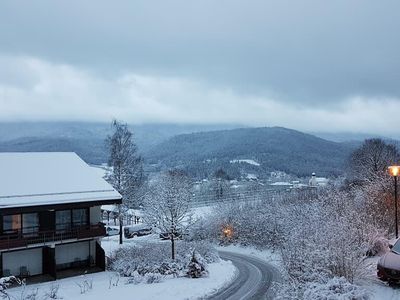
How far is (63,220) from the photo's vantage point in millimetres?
31938

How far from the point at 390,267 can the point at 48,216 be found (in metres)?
23.7

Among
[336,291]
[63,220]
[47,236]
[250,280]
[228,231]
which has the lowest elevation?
[228,231]

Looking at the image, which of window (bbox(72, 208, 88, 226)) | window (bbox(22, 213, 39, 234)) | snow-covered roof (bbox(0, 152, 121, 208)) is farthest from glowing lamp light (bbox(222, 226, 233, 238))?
window (bbox(22, 213, 39, 234))

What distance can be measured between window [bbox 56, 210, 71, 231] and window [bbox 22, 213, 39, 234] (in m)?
1.54

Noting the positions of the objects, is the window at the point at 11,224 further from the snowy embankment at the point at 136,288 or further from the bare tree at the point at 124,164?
the bare tree at the point at 124,164

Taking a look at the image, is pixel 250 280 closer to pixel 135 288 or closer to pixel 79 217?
pixel 135 288

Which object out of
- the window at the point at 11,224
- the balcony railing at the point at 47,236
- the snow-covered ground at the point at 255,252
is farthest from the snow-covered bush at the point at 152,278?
the snow-covered ground at the point at 255,252

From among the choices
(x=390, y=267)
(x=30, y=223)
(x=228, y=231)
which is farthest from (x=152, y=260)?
(x=228, y=231)

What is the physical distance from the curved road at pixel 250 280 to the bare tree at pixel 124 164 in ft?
39.6

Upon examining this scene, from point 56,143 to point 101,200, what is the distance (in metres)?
175

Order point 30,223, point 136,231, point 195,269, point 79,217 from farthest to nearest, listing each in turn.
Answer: point 136,231 → point 79,217 → point 30,223 → point 195,269

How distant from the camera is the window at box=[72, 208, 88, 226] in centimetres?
3255

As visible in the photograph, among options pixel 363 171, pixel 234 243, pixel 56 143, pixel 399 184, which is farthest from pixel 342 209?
pixel 56 143

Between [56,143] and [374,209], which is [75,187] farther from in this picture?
[56,143]
